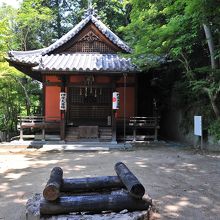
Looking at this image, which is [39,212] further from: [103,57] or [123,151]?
[103,57]

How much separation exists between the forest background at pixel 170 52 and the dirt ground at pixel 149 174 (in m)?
2.54

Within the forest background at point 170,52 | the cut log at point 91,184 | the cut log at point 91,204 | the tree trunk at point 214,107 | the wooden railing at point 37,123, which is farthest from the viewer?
the wooden railing at point 37,123

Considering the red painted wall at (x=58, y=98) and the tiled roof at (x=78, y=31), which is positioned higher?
the tiled roof at (x=78, y=31)

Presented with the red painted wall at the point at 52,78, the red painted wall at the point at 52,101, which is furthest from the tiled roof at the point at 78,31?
the red painted wall at the point at 52,101

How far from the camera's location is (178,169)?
8742 mm

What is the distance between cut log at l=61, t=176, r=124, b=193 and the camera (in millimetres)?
5177

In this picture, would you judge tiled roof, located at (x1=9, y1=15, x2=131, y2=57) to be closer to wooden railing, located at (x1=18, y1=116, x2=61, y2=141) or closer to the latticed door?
the latticed door

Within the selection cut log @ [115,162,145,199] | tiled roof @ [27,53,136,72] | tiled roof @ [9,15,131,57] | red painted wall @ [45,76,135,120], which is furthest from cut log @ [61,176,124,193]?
tiled roof @ [9,15,131,57]

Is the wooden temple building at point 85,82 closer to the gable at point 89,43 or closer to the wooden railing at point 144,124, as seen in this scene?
the gable at point 89,43

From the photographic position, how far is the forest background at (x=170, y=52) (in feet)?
38.5

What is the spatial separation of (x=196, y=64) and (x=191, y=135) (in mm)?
3330

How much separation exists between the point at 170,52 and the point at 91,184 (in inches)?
352

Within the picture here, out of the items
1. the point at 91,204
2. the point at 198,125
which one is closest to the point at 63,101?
the point at 198,125

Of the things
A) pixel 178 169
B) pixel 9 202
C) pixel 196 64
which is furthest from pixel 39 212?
pixel 196 64
